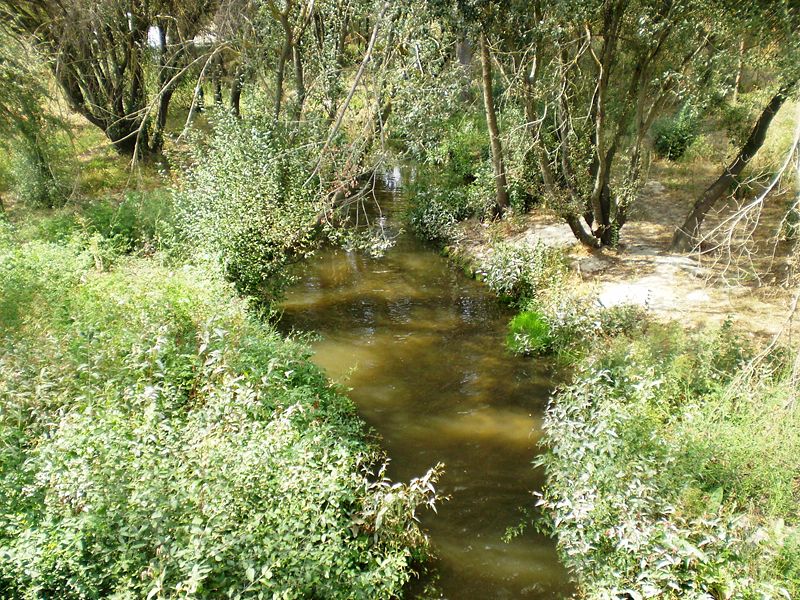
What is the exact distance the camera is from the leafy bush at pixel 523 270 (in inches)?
444

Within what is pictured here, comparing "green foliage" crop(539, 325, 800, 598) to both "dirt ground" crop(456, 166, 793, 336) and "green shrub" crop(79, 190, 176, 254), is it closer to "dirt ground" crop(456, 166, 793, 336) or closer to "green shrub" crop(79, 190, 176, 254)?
"dirt ground" crop(456, 166, 793, 336)

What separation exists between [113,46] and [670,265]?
17523 mm

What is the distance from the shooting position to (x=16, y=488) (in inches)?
184

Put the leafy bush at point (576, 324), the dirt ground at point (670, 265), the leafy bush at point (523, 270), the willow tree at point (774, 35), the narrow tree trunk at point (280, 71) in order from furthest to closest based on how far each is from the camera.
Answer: the narrow tree trunk at point (280, 71) → the leafy bush at point (523, 270) → the dirt ground at point (670, 265) → the leafy bush at point (576, 324) → the willow tree at point (774, 35)

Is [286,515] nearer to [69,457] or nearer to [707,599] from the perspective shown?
[69,457]

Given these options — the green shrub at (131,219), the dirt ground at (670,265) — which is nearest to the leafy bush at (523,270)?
the dirt ground at (670,265)

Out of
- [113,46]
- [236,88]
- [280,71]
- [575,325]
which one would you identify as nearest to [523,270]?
[575,325]

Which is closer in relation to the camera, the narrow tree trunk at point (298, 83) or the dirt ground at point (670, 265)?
the dirt ground at point (670, 265)

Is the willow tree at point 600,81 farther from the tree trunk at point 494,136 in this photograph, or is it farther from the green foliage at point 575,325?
the green foliage at point 575,325

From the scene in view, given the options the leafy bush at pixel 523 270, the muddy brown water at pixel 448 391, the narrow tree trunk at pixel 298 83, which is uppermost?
the narrow tree trunk at pixel 298 83

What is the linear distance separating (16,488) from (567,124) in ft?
36.3

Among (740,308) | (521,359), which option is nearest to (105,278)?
(521,359)

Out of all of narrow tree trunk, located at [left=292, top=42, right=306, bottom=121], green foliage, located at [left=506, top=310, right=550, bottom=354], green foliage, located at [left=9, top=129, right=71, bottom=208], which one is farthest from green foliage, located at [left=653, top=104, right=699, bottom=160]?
green foliage, located at [left=9, top=129, right=71, bottom=208]

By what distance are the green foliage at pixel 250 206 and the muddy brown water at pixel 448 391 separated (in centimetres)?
151
